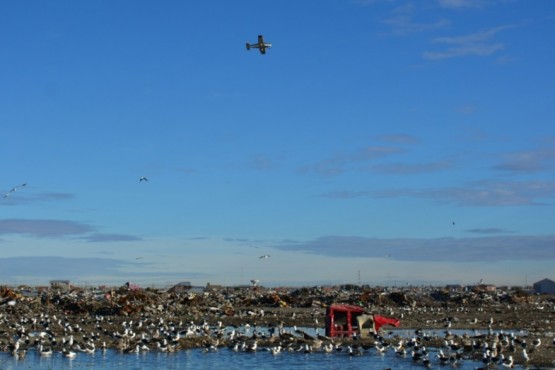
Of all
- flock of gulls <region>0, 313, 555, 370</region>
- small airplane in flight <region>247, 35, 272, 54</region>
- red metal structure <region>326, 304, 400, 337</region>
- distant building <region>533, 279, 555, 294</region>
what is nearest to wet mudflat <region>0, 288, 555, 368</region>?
flock of gulls <region>0, 313, 555, 370</region>

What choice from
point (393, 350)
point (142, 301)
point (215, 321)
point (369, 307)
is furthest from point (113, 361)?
point (369, 307)

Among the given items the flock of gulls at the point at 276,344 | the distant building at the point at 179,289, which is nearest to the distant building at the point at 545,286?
the distant building at the point at 179,289

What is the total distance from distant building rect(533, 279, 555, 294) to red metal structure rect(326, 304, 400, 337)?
74.9m

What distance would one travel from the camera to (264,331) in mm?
39062

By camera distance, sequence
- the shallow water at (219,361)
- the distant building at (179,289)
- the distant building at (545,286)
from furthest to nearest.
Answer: the distant building at (545,286) < the distant building at (179,289) < the shallow water at (219,361)

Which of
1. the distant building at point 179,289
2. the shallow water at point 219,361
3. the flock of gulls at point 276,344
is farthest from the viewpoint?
the distant building at point 179,289

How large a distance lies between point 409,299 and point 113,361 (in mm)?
35432

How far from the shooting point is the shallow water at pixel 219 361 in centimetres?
2688

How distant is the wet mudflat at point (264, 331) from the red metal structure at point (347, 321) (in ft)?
2.91

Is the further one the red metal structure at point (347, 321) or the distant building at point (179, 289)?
the distant building at point (179, 289)

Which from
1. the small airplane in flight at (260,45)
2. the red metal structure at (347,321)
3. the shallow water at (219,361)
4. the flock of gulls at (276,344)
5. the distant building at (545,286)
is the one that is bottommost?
the shallow water at (219,361)

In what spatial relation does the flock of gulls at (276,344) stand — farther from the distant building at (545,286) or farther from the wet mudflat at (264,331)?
the distant building at (545,286)

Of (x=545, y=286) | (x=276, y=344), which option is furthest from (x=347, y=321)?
(x=545, y=286)

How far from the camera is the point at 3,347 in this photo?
99.5 ft
